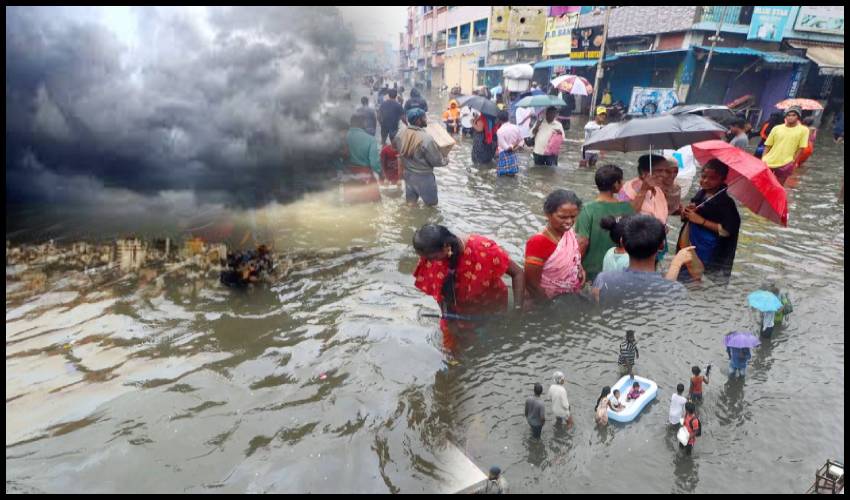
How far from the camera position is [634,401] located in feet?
9.16

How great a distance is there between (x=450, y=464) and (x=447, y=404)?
551mm

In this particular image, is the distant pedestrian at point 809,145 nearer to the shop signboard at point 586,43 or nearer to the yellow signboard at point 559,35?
the shop signboard at point 586,43

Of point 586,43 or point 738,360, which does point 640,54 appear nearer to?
point 586,43

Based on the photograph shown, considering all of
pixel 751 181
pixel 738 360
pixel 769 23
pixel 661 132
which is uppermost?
pixel 769 23

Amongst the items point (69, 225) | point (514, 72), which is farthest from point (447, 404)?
point (514, 72)

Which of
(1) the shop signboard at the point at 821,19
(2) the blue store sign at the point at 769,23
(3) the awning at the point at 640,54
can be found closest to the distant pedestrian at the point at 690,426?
(3) the awning at the point at 640,54

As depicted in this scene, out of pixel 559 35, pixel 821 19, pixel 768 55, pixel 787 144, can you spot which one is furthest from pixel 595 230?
pixel 559 35

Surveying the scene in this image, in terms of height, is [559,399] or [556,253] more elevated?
[556,253]

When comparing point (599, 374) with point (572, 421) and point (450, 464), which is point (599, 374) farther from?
point (450, 464)

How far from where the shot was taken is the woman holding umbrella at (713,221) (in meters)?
3.81

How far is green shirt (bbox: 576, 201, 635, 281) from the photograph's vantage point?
3699mm

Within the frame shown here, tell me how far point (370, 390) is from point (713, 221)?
3.14 metres

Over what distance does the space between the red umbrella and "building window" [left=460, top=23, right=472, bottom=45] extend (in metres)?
41.3

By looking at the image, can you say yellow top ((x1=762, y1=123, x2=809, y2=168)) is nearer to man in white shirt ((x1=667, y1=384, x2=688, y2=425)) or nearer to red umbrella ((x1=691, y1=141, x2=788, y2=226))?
red umbrella ((x1=691, y1=141, x2=788, y2=226))
